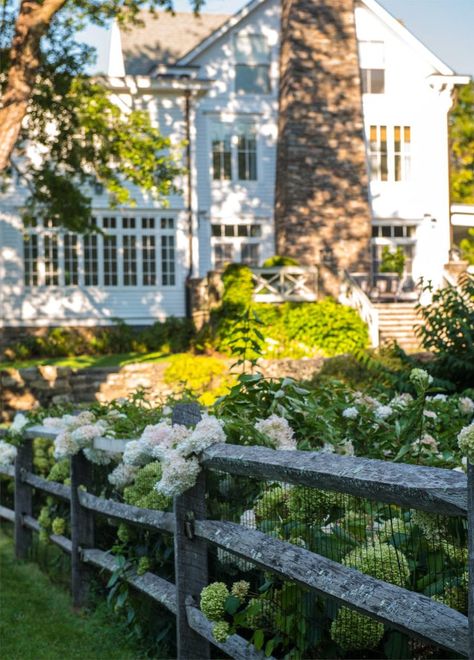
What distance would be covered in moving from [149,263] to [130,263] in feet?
1.69

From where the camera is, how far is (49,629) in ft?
19.9

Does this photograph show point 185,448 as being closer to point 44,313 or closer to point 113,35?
point 44,313

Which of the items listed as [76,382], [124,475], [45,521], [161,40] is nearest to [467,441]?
[124,475]

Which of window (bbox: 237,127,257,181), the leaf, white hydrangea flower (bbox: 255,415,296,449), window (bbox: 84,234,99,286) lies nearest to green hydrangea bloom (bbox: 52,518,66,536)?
white hydrangea flower (bbox: 255,415,296,449)

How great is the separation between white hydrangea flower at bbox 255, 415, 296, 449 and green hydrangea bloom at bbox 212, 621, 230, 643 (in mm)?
869


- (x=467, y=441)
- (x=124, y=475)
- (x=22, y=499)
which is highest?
(x=467, y=441)

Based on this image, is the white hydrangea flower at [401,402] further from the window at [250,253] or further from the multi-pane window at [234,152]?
the multi-pane window at [234,152]

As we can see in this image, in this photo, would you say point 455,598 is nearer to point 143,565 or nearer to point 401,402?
point 143,565

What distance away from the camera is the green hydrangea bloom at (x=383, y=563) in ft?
10.9

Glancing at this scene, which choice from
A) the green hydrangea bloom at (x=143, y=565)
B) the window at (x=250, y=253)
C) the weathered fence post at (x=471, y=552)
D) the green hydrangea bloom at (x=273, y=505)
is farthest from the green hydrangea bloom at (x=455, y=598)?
the window at (x=250, y=253)

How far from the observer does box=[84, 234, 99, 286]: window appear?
27719mm

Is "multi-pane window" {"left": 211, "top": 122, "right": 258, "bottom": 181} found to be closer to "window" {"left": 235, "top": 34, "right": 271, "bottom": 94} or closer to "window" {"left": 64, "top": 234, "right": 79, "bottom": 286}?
"window" {"left": 235, "top": 34, "right": 271, "bottom": 94}

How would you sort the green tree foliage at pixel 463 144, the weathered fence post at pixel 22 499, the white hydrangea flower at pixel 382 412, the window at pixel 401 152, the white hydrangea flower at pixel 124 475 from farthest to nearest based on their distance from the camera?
the green tree foliage at pixel 463 144 < the window at pixel 401 152 < the weathered fence post at pixel 22 499 < the white hydrangea flower at pixel 124 475 < the white hydrangea flower at pixel 382 412

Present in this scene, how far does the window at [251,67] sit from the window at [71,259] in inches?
259
